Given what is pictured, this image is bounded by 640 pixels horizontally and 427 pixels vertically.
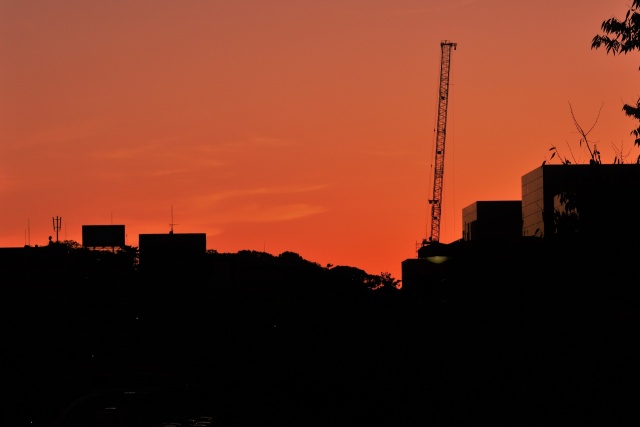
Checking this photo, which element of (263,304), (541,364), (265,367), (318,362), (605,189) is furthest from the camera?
(263,304)

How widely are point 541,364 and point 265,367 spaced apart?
14.7m

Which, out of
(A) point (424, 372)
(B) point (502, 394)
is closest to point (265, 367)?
(A) point (424, 372)

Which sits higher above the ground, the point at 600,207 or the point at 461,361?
the point at 600,207

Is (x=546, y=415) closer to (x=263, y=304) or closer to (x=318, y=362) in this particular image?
(x=318, y=362)

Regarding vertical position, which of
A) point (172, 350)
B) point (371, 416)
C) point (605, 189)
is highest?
point (605, 189)

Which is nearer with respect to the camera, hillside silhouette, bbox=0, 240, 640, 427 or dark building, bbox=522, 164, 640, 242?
dark building, bbox=522, 164, 640, 242

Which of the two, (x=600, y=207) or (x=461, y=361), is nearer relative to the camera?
(x=600, y=207)

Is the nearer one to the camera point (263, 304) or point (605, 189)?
point (605, 189)

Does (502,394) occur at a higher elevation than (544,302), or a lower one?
lower

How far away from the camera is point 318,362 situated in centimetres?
4166

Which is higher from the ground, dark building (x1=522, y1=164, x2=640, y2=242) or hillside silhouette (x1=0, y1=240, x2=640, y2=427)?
dark building (x1=522, y1=164, x2=640, y2=242)

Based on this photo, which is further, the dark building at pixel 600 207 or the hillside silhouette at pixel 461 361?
the hillside silhouette at pixel 461 361

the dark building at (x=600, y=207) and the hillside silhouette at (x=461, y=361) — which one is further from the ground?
the dark building at (x=600, y=207)

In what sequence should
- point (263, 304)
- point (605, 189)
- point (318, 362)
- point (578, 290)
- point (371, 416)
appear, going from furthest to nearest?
point (263, 304) < point (318, 362) < point (371, 416) < point (578, 290) < point (605, 189)
